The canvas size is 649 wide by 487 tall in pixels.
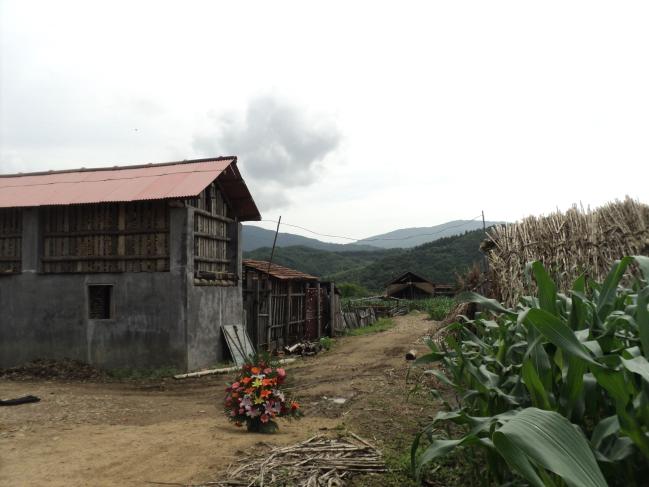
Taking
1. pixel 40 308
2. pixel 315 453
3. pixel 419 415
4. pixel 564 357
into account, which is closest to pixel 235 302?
pixel 40 308

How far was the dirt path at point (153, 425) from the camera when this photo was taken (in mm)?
4570

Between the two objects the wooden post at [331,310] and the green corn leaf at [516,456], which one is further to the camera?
the wooden post at [331,310]

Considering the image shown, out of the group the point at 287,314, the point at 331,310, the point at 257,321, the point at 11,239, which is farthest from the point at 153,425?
the point at 331,310

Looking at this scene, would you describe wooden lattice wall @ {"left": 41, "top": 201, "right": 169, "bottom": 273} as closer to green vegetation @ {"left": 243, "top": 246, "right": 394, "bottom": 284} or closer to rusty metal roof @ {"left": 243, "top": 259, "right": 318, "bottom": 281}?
rusty metal roof @ {"left": 243, "top": 259, "right": 318, "bottom": 281}

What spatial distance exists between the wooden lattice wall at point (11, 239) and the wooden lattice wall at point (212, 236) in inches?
Result: 174

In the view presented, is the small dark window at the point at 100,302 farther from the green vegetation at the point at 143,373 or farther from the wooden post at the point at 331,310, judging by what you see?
the wooden post at the point at 331,310

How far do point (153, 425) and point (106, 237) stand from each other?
6.41 meters

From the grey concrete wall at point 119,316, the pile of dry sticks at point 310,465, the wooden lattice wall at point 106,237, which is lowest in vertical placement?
the pile of dry sticks at point 310,465

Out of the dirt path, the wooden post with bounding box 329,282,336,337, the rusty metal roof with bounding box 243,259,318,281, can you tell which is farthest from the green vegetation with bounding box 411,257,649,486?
the wooden post with bounding box 329,282,336,337

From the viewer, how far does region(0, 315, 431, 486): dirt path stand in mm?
4570

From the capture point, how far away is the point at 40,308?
12109 mm

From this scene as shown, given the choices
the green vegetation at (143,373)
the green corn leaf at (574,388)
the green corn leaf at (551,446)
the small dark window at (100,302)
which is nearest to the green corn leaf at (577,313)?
the green corn leaf at (574,388)

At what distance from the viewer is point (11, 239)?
1255cm

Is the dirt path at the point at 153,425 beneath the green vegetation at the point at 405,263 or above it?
beneath
